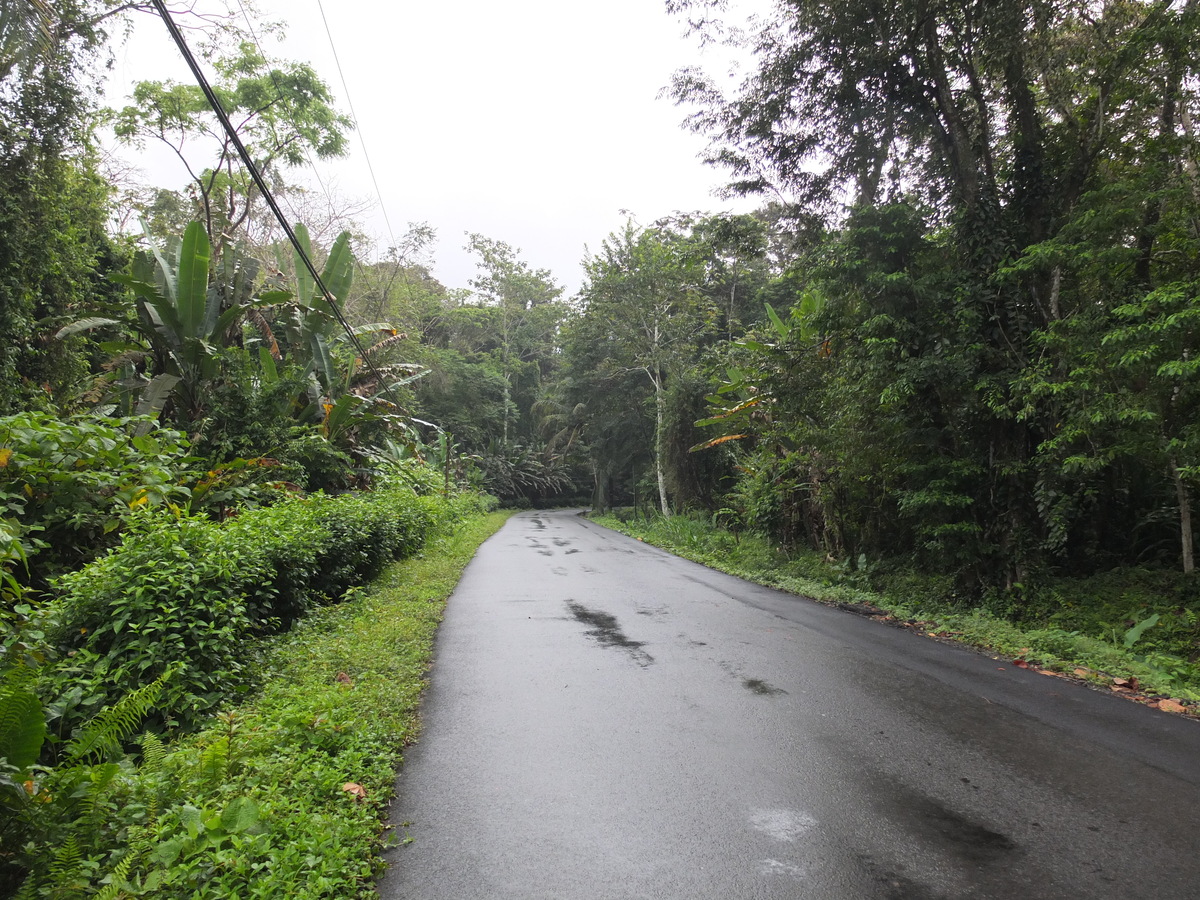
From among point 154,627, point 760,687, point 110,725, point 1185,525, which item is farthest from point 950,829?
point 1185,525

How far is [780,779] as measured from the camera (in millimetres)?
3740

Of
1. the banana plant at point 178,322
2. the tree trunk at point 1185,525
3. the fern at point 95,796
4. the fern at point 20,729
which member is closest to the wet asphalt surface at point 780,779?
the fern at point 95,796

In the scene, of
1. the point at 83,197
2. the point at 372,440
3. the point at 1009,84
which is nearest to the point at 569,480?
the point at 372,440

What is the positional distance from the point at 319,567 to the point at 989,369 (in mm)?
8759

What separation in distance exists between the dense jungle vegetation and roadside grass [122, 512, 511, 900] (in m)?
0.03

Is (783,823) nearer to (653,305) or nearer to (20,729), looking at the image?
(20,729)

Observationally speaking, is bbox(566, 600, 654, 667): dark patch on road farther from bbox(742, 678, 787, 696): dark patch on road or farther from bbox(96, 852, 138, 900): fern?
bbox(96, 852, 138, 900): fern

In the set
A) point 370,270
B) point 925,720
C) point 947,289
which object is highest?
point 370,270

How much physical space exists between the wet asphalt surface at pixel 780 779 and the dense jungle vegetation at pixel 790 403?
70 cm

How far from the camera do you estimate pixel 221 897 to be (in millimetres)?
2434

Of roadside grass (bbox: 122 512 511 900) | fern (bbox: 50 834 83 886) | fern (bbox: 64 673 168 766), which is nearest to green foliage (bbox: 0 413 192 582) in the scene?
roadside grass (bbox: 122 512 511 900)

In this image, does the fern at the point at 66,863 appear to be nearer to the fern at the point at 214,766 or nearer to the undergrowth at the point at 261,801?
the undergrowth at the point at 261,801

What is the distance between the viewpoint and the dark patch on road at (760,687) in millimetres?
5270

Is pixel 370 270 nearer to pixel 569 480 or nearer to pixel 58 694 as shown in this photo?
pixel 569 480
